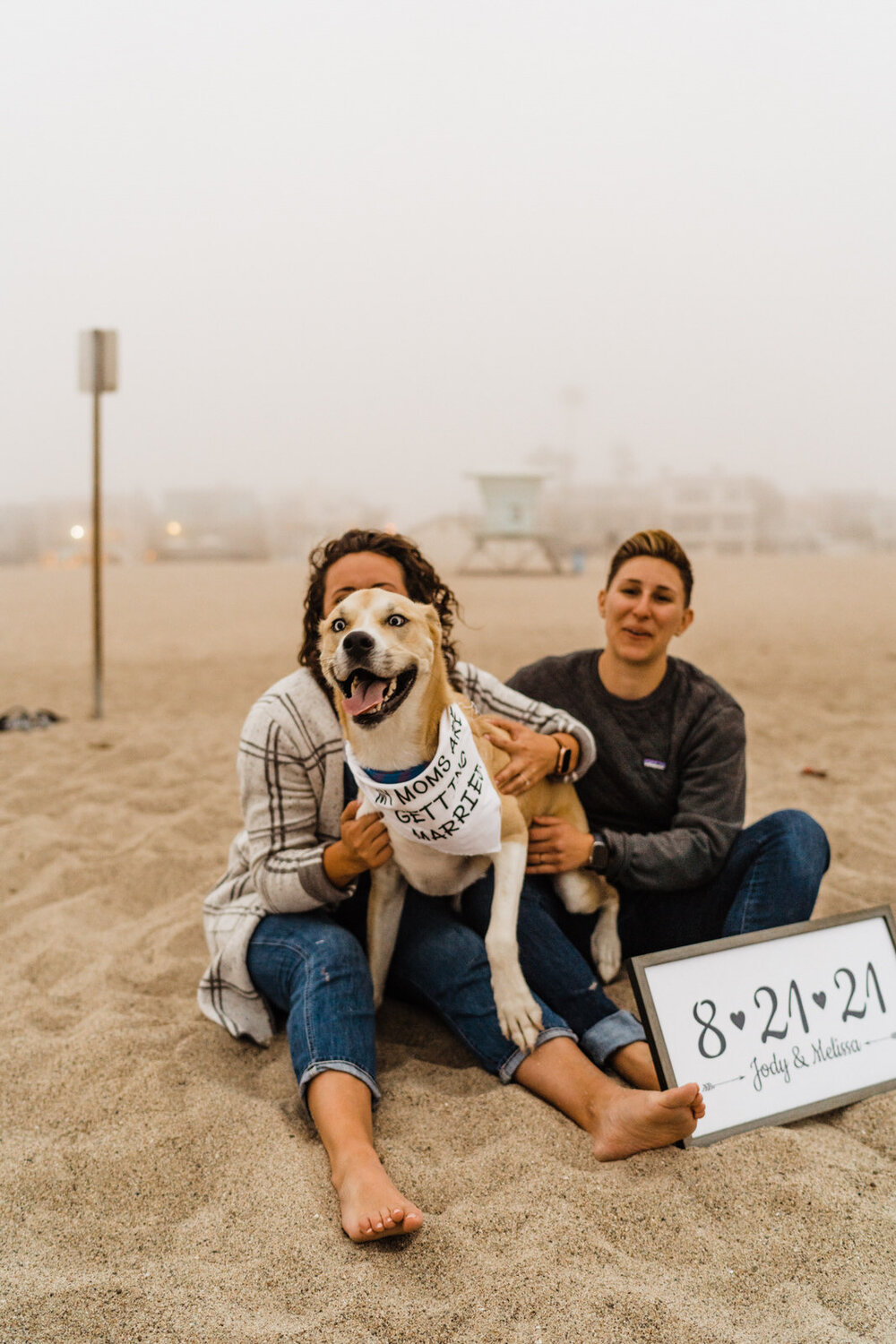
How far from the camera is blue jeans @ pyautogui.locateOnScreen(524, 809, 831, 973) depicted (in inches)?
93.4

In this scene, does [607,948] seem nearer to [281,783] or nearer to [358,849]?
[358,849]

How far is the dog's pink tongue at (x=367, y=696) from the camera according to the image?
1964 millimetres

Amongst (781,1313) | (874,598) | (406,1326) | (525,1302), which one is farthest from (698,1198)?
(874,598)

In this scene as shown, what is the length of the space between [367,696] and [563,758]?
29.5 inches

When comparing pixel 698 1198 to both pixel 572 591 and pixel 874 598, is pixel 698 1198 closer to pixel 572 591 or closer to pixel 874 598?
pixel 874 598

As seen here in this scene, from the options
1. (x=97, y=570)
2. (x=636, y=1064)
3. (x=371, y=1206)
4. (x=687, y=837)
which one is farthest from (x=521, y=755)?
(x=97, y=570)

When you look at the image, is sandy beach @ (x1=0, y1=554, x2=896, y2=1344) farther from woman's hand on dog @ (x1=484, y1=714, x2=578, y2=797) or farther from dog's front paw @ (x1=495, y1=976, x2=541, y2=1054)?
woman's hand on dog @ (x1=484, y1=714, x2=578, y2=797)

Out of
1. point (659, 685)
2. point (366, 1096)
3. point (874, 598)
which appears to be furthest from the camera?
point (874, 598)

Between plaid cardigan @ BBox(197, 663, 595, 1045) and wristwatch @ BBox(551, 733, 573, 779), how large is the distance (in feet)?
1.91

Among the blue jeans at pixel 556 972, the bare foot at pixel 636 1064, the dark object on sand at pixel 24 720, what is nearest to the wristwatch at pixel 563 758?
the blue jeans at pixel 556 972

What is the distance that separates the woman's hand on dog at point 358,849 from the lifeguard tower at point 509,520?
82.1ft

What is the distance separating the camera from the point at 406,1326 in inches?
60.9

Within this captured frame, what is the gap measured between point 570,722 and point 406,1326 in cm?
149

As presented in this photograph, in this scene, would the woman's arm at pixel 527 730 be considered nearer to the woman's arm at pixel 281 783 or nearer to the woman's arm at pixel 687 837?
the woman's arm at pixel 687 837
